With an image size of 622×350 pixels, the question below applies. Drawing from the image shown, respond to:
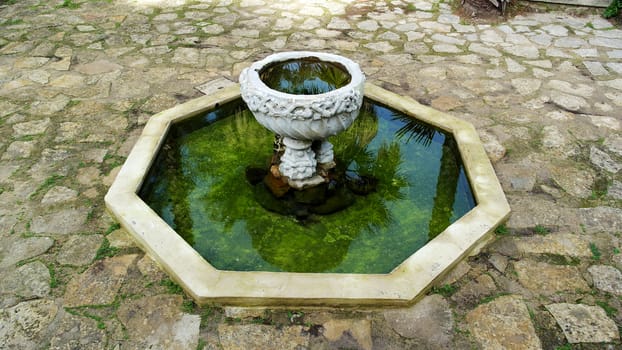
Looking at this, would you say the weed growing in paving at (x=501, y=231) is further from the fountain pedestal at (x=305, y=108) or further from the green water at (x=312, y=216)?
the fountain pedestal at (x=305, y=108)

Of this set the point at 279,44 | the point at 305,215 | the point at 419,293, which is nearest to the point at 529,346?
the point at 419,293

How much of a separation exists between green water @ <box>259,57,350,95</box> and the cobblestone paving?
1554mm

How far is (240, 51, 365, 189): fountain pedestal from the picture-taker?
9.22ft

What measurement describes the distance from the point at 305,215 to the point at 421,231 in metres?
0.89

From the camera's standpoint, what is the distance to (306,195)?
343 cm

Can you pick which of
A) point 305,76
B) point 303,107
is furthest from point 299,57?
point 303,107

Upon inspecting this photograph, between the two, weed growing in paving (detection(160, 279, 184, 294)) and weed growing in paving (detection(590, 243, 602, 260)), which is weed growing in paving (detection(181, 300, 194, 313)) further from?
weed growing in paving (detection(590, 243, 602, 260))

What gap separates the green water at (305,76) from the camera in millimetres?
3152

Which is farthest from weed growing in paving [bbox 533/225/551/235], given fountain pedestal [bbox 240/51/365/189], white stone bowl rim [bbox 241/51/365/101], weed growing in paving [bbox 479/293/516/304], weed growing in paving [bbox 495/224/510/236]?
white stone bowl rim [bbox 241/51/365/101]

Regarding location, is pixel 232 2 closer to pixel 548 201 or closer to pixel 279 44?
pixel 279 44

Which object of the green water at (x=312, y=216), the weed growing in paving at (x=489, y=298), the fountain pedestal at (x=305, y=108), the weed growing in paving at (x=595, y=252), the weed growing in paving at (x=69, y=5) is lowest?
the green water at (x=312, y=216)

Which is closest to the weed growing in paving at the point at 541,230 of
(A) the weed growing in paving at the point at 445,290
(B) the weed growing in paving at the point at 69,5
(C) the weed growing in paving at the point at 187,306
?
(A) the weed growing in paving at the point at 445,290

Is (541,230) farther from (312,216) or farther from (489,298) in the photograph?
(312,216)

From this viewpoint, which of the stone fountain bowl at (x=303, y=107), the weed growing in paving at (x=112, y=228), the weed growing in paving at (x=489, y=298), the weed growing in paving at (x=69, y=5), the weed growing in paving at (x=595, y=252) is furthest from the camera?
the weed growing in paving at (x=69, y=5)
